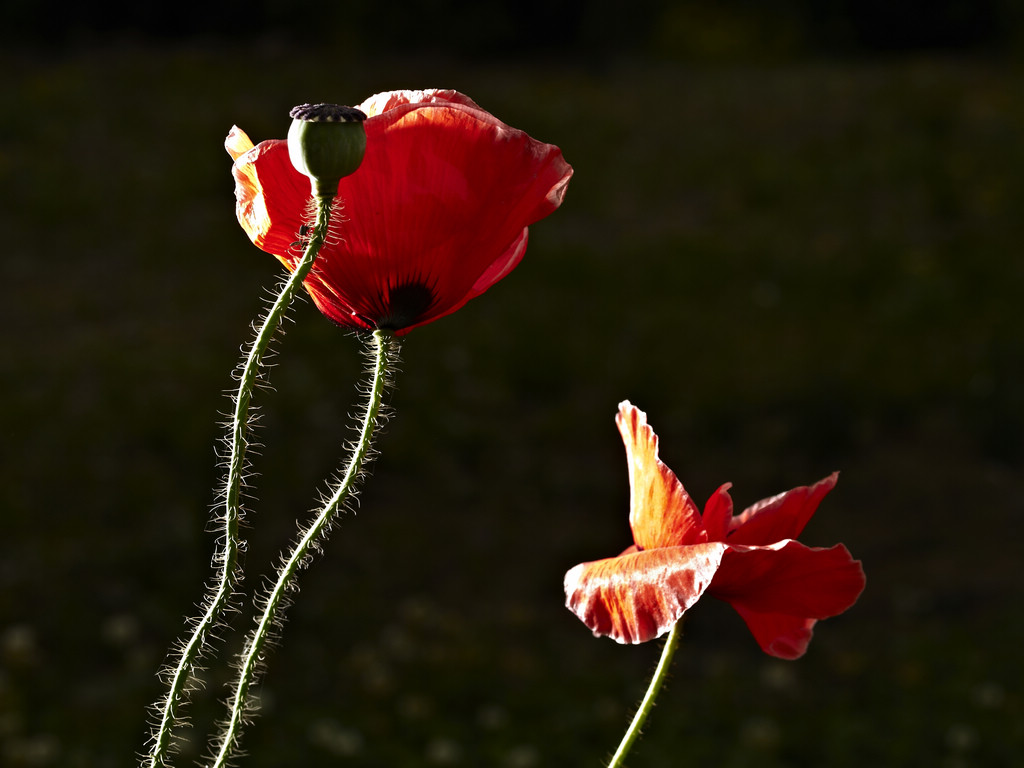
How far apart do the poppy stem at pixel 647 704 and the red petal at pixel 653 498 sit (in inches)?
1.3

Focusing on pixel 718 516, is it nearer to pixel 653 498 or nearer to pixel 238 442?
pixel 653 498

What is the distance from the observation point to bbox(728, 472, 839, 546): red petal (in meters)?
0.51

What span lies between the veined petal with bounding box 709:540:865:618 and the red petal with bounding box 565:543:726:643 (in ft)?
0.11

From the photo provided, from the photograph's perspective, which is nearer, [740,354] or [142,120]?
[740,354]

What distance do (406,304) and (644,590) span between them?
5.5 inches

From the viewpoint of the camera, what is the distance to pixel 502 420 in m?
3.43

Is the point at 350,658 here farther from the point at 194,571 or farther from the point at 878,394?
the point at 878,394

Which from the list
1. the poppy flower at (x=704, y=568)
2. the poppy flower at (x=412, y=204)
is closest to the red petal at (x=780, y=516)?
the poppy flower at (x=704, y=568)

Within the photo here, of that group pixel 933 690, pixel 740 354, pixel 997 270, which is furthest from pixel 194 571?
pixel 997 270

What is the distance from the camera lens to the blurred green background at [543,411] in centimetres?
234

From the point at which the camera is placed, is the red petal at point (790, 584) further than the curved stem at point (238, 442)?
Yes

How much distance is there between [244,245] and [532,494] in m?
1.64

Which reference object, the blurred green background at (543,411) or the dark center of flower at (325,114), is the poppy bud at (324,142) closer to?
the dark center of flower at (325,114)

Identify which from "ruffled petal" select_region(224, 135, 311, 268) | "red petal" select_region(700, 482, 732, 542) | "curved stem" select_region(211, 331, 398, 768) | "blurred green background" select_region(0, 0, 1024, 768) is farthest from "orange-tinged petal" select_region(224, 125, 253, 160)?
"blurred green background" select_region(0, 0, 1024, 768)
